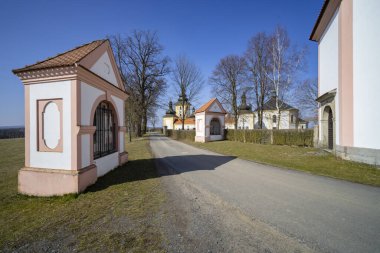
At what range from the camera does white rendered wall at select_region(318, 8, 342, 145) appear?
10491 millimetres

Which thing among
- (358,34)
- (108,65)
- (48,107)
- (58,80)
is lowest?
(48,107)

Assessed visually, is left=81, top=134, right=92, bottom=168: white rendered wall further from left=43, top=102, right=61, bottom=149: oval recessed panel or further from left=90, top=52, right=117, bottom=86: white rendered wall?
left=90, top=52, right=117, bottom=86: white rendered wall

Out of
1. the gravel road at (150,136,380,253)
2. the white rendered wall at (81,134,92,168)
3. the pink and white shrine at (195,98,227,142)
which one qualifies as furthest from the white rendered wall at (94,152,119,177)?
the pink and white shrine at (195,98,227,142)

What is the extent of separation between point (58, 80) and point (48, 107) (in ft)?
2.93

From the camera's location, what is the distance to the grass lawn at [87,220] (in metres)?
2.93

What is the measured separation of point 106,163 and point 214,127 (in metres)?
19.7

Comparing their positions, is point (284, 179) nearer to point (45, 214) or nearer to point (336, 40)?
point (45, 214)

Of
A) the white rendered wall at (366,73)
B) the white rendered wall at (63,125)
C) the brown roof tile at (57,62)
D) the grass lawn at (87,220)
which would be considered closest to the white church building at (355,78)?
the white rendered wall at (366,73)

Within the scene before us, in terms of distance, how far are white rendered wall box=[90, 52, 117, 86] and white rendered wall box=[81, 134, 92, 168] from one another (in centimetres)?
235

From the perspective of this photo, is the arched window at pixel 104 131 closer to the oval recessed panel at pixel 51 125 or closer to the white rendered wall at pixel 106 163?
the white rendered wall at pixel 106 163

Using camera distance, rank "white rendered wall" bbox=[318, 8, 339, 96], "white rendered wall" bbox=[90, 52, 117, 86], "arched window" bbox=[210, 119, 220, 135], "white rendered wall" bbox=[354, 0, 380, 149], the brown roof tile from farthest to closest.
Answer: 1. "arched window" bbox=[210, 119, 220, 135]
2. "white rendered wall" bbox=[318, 8, 339, 96]
3. "white rendered wall" bbox=[354, 0, 380, 149]
4. "white rendered wall" bbox=[90, 52, 117, 86]
5. the brown roof tile

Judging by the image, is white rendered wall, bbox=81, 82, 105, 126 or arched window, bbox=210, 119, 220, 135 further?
arched window, bbox=210, 119, 220, 135

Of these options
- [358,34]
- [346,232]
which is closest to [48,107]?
[346,232]

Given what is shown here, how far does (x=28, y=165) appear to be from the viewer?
223 inches
